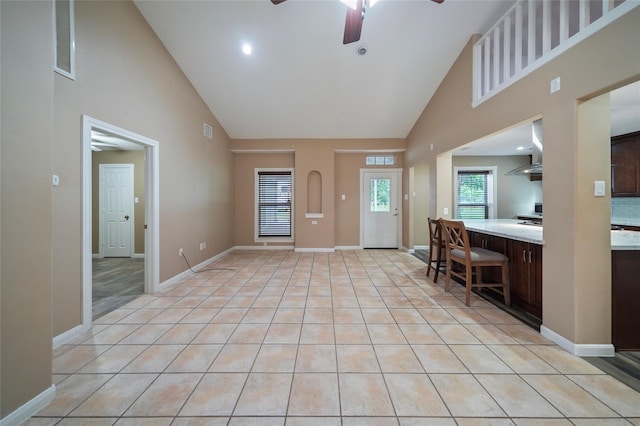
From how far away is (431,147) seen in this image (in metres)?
4.61

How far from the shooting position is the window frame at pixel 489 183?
6230mm

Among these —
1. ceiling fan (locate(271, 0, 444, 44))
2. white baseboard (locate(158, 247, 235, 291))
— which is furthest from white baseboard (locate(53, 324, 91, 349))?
ceiling fan (locate(271, 0, 444, 44))

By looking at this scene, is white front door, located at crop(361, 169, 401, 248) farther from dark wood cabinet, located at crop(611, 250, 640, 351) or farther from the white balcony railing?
dark wood cabinet, located at crop(611, 250, 640, 351)

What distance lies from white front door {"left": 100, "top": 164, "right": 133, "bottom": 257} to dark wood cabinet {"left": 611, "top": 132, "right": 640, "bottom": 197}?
29.9 ft

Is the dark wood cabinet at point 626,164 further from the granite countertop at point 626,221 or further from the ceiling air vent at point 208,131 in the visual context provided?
A: the ceiling air vent at point 208,131

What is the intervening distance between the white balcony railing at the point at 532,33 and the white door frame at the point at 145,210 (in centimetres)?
428

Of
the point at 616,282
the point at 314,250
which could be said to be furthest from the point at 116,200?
the point at 616,282

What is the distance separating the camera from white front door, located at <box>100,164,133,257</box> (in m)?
5.42

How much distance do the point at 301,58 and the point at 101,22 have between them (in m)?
2.43

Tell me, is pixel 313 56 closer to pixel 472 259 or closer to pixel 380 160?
pixel 380 160

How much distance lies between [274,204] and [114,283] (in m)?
3.52

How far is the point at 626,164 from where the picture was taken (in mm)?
4188

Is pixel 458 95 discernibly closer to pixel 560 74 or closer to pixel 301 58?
pixel 560 74

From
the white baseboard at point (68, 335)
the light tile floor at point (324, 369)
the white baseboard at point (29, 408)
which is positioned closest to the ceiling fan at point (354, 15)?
the light tile floor at point (324, 369)
